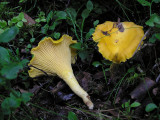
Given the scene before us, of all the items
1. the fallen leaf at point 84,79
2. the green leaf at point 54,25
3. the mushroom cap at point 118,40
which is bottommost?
the fallen leaf at point 84,79

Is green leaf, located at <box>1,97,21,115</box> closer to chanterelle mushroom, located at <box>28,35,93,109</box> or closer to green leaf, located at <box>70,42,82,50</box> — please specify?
chanterelle mushroom, located at <box>28,35,93,109</box>

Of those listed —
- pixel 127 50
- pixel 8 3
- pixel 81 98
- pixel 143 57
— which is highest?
pixel 8 3

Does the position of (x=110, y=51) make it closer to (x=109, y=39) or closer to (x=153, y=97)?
(x=109, y=39)

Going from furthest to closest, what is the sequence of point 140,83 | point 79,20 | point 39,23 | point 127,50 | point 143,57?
point 39,23, point 79,20, point 143,57, point 140,83, point 127,50

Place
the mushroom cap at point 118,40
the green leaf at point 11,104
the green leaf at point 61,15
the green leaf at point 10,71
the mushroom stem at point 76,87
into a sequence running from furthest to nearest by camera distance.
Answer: the green leaf at point 61,15 → the mushroom stem at point 76,87 → the mushroom cap at point 118,40 → the green leaf at point 11,104 → the green leaf at point 10,71

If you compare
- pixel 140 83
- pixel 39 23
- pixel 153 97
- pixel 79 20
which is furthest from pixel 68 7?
pixel 153 97

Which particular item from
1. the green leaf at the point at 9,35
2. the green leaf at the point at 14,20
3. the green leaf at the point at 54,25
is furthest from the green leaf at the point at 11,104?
the green leaf at the point at 14,20

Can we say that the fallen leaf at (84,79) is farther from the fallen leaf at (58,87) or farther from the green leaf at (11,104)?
the green leaf at (11,104)
